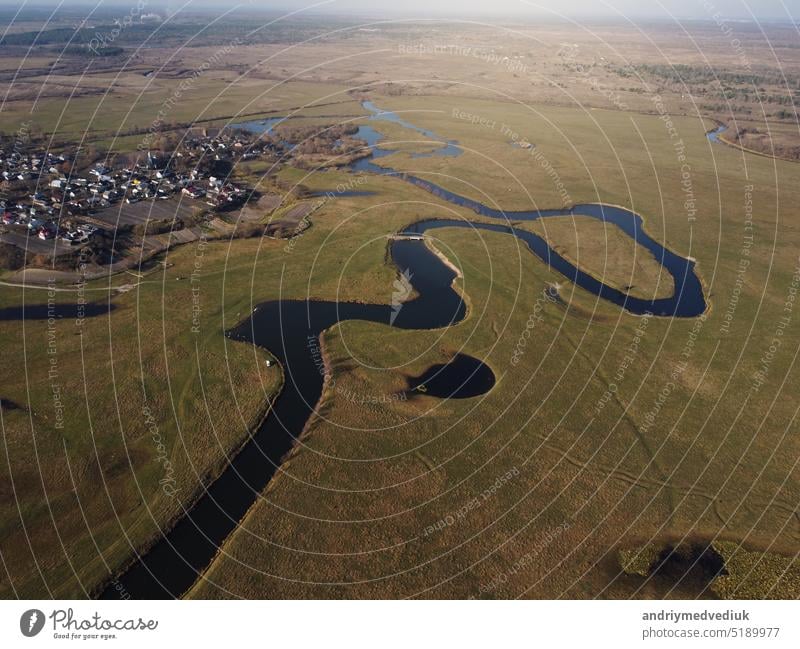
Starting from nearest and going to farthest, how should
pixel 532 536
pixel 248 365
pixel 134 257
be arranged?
pixel 532 536 → pixel 248 365 → pixel 134 257

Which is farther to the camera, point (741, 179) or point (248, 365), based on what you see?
point (741, 179)

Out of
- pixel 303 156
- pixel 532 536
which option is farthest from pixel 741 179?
pixel 532 536

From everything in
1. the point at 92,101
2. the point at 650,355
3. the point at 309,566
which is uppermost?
the point at 92,101

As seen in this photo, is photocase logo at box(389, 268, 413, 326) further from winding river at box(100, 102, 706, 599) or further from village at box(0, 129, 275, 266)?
village at box(0, 129, 275, 266)

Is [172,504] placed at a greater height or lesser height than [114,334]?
lesser

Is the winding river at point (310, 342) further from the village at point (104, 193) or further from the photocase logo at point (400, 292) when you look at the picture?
the village at point (104, 193)

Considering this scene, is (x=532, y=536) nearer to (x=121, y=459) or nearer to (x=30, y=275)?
Answer: (x=121, y=459)

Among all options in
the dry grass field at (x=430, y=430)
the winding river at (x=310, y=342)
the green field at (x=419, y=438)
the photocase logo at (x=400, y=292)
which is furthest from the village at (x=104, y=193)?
the photocase logo at (x=400, y=292)
